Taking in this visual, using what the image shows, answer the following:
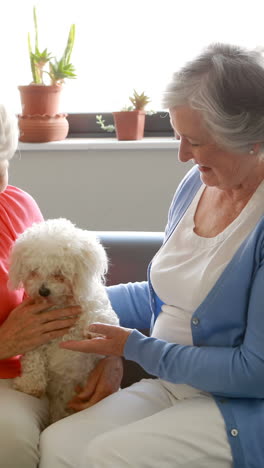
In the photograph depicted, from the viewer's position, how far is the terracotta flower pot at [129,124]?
2791mm

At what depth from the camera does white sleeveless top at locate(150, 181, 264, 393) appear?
1474 mm

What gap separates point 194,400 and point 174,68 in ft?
2.59

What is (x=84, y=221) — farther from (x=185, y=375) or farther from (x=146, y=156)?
(x=185, y=375)

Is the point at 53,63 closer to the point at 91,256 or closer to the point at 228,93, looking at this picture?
the point at 91,256

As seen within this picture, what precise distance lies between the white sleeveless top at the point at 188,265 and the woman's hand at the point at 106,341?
0.14 m

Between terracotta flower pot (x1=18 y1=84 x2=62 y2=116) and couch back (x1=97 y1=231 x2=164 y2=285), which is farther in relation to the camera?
terracotta flower pot (x1=18 y1=84 x2=62 y2=116)

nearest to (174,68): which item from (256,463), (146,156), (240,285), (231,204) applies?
(231,204)

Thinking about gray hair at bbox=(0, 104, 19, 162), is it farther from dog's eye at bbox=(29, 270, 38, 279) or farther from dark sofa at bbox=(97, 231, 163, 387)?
dark sofa at bbox=(97, 231, 163, 387)

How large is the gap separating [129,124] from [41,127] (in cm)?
39

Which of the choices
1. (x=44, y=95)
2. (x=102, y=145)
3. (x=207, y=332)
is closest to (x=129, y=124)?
(x=102, y=145)

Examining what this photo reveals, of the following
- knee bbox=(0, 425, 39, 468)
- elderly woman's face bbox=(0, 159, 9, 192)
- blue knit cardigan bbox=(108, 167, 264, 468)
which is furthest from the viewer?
elderly woman's face bbox=(0, 159, 9, 192)

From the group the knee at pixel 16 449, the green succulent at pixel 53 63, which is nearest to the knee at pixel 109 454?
the knee at pixel 16 449

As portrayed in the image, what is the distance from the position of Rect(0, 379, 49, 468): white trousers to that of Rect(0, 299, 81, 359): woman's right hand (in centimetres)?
13

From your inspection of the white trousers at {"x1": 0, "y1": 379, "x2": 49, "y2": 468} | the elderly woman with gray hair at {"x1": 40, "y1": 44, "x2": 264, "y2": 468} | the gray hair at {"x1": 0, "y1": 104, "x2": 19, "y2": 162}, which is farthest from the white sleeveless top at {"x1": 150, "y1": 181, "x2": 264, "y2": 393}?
the gray hair at {"x1": 0, "y1": 104, "x2": 19, "y2": 162}
